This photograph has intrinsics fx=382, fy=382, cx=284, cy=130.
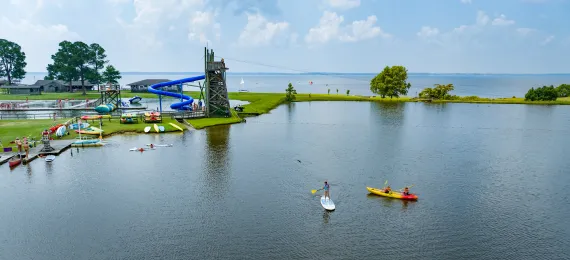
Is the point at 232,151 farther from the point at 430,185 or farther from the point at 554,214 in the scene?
the point at 554,214

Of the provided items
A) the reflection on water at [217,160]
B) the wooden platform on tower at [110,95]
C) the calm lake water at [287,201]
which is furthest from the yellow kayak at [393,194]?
the wooden platform on tower at [110,95]

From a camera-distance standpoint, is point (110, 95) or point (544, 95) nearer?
point (110, 95)

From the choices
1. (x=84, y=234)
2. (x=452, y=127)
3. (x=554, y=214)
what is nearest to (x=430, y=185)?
(x=554, y=214)

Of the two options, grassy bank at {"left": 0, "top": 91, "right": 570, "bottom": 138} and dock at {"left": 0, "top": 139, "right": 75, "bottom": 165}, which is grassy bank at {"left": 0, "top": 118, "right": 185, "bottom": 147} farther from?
dock at {"left": 0, "top": 139, "right": 75, "bottom": 165}

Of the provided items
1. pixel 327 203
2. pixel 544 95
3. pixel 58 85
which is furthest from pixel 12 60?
pixel 544 95

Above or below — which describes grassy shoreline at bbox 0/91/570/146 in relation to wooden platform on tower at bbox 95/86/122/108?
below

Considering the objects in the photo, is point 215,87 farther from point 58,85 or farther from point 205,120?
point 58,85

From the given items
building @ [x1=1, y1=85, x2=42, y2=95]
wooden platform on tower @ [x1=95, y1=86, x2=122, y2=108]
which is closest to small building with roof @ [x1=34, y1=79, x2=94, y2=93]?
building @ [x1=1, y1=85, x2=42, y2=95]

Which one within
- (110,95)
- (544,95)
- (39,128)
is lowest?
(39,128)
